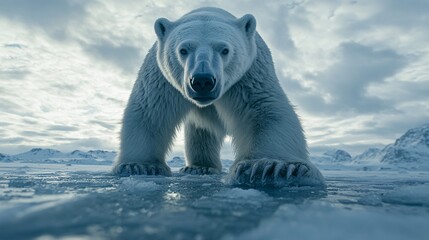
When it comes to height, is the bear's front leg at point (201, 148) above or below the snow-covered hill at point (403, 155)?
below

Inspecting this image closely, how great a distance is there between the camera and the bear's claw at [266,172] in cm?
304

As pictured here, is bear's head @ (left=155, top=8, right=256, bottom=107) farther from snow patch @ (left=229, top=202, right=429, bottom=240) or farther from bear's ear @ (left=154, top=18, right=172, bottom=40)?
snow patch @ (left=229, top=202, right=429, bottom=240)

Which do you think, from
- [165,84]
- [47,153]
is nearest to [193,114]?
[165,84]

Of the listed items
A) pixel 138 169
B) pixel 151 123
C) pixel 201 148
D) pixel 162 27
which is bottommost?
pixel 138 169

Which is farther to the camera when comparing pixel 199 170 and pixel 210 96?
pixel 199 170

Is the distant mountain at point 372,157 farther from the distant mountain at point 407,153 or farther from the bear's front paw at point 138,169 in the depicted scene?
the bear's front paw at point 138,169

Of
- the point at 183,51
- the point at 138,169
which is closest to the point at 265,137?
the point at 183,51

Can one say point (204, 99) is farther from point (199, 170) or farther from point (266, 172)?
point (199, 170)

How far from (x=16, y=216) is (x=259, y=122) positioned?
128 inches

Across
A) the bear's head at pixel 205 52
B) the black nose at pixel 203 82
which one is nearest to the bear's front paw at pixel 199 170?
the bear's head at pixel 205 52

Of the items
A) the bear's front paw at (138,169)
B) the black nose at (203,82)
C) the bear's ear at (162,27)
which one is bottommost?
the bear's front paw at (138,169)

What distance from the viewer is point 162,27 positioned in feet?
16.0

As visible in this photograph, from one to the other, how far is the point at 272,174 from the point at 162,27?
2.70 meters

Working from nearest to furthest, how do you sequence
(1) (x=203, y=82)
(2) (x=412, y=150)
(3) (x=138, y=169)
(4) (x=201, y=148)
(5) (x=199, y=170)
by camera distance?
(1) (x=203, y=82)
(3) (x=138, y=169)
(5) (x=199, y=170)
(4) (x=201, y=148)
(2) (x=412, y=150)
